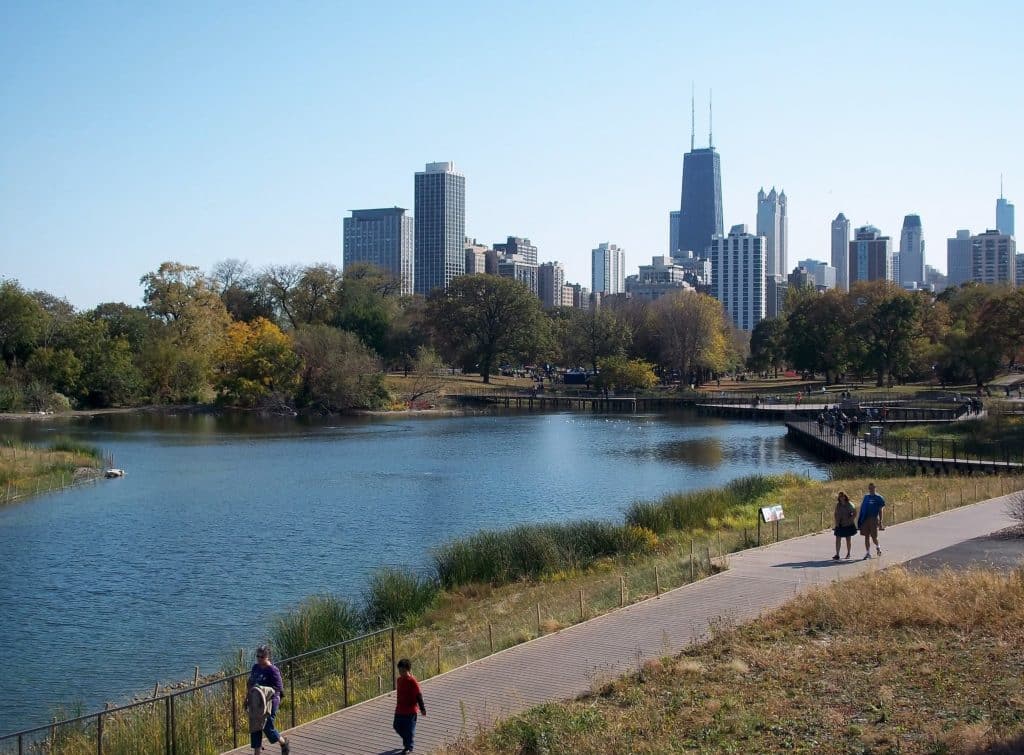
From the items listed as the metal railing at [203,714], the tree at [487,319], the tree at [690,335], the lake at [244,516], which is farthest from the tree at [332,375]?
the metal railing at [203,714]

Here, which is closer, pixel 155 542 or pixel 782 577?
pixel 782 577

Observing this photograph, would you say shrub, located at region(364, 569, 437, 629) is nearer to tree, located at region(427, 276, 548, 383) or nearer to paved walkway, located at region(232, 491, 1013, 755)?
paved walkway, located at region(232, 491, 1013, 755)

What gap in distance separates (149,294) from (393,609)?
309 feet

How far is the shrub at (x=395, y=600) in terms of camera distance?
79.3 ft

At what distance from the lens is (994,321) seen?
7881 centimetres

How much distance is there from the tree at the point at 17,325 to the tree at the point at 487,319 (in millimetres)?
44171

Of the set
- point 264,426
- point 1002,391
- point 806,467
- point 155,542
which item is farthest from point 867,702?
point 1002,391

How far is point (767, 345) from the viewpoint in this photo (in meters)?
140

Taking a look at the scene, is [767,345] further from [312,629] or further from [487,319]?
[312,629]

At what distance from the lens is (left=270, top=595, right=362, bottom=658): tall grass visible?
838 inches

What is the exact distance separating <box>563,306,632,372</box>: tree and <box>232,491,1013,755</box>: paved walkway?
102 metres

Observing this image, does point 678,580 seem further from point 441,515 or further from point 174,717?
point 441,515

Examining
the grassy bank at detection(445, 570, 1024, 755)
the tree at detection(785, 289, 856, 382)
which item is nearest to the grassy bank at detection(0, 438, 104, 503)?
the grassy bank at detection(445, 570, 1024, 755)

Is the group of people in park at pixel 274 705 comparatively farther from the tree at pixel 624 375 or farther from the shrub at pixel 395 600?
the tree at pixel 624 375
